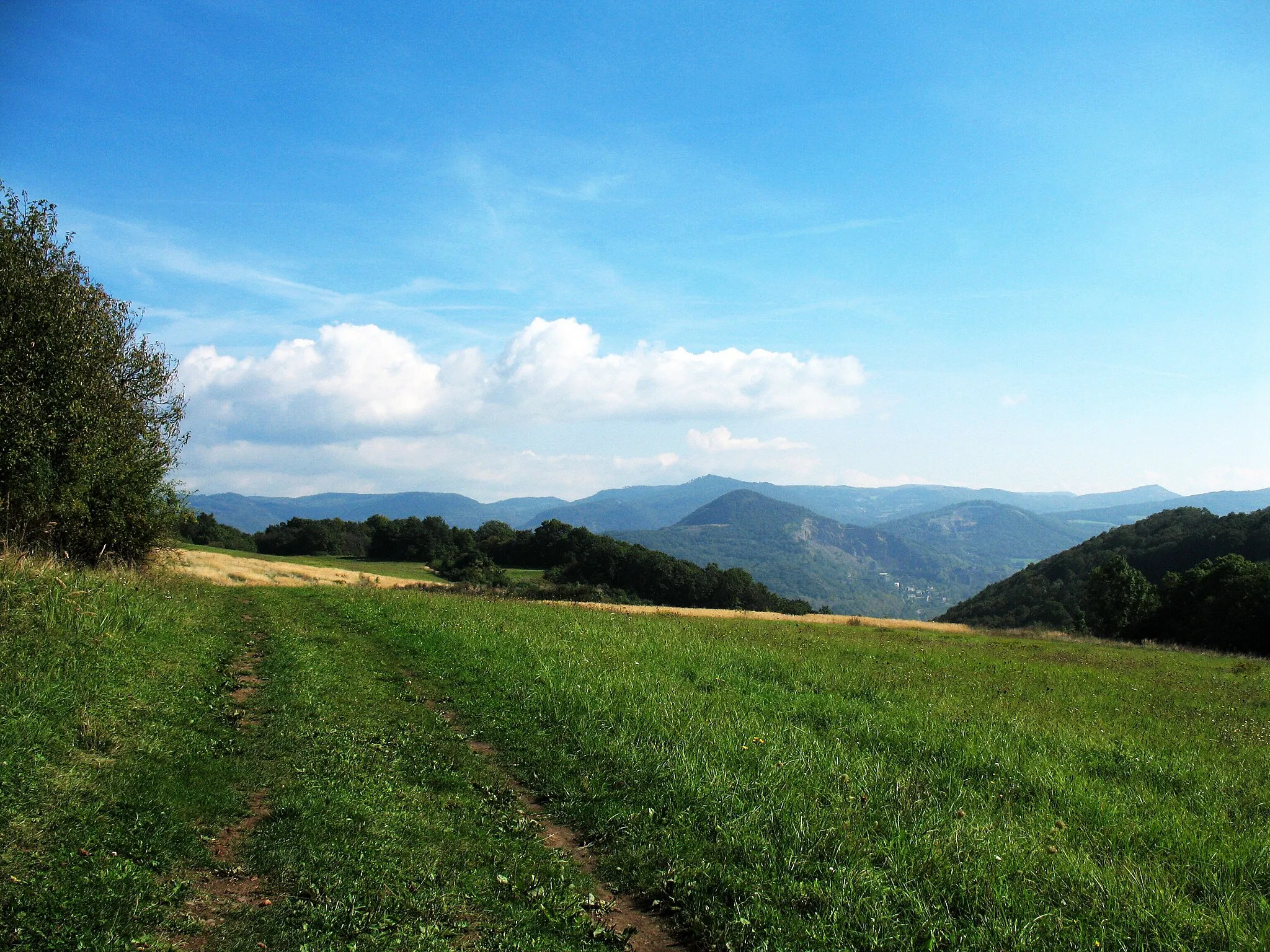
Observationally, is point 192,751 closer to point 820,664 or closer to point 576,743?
point 576,743

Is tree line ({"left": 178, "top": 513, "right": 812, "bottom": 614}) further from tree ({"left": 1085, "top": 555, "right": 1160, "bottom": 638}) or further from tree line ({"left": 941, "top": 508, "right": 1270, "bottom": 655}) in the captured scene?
tree ({"left": 1085, "top": 555, "right": 1160, "bottom": 638})

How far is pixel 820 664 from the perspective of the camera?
1714cm

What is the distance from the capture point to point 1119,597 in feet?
215

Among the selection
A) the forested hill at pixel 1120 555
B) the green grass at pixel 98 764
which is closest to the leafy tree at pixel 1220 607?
the forested hill at pixel 1120 555

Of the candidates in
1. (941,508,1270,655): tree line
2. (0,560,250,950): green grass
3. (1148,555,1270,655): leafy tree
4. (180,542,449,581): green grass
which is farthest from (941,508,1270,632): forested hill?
(0,560,250,950): green grass

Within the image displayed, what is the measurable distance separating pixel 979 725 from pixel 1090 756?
159cm

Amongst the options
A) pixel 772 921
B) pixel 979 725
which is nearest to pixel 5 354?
pixel 772 921

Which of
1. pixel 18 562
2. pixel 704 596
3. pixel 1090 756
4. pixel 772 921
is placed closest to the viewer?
pixel 772 921

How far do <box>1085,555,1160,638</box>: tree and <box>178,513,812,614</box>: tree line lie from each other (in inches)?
Answer: 1360

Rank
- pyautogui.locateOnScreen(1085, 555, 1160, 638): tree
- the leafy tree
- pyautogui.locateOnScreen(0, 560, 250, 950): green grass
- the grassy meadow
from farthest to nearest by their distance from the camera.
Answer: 1. pyautogui.locateOnScreen(1085, 555, 1160, 638): tree
2. the leafy tree
3. the grassy meadow
4. pyautogui.locateOnScreen(0, 560, 250, 950): green grass

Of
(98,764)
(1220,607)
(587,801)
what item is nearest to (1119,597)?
(1220,607)

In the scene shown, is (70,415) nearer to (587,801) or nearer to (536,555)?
(587,801)

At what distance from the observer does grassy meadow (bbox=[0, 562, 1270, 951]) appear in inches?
208

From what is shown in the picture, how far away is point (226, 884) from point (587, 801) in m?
3.63
